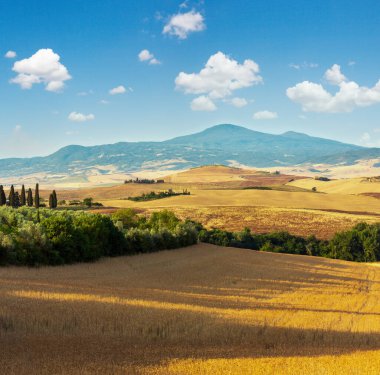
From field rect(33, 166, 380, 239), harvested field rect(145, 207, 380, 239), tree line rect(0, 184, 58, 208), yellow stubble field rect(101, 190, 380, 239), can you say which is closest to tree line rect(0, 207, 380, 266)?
harvested field rect(145, 207, 380, 239)

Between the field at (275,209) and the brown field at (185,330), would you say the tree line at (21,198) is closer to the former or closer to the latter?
the field at (275,209)

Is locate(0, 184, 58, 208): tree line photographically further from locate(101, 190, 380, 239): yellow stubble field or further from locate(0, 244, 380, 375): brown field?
locate(0, 244, 380, 375): brown field

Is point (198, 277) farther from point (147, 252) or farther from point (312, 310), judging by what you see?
point (147, 252)

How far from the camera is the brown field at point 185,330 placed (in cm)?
1756

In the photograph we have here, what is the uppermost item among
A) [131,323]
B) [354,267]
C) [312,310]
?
[131,323]

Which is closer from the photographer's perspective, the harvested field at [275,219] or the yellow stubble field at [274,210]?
the harvested field at [275,219]

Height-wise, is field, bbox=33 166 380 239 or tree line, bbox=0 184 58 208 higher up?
tree line, bbox=0 184 58 208

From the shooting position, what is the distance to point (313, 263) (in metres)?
75.8

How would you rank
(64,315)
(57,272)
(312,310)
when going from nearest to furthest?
(64,315), (312,310), (57,272)

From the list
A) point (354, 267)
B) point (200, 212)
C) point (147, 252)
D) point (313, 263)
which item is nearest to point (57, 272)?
point (147, 252)

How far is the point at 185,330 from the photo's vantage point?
23500 mm

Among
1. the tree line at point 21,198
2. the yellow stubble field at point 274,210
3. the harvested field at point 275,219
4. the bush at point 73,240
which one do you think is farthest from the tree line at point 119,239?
the tree line at point 21,198

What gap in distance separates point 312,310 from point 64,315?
1856 centimetres

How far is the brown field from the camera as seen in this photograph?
17.6 metres
